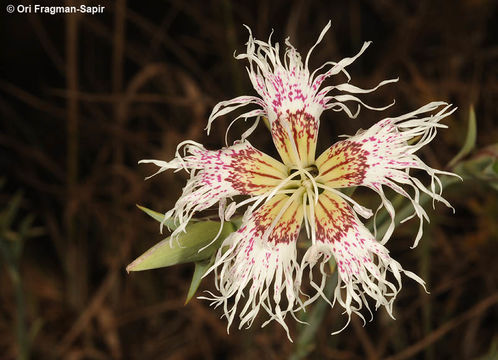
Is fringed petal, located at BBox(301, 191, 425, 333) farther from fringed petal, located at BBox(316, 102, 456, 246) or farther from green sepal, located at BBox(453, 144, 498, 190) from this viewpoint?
green sepal, located at BBox(453, 144, 498, 190)

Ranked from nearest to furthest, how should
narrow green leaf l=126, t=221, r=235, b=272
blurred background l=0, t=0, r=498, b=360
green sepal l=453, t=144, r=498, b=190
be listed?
1. narrow green leaf l=126, t=221, r=235, b=272
2. green sepal l=453, t=144, r=498, b=190
3. blurred background l=0, t=0, r=498, b=360

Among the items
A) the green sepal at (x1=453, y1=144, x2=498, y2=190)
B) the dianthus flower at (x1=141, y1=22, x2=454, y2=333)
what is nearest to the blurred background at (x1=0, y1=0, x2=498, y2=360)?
the green sepal at (x1=453, y1=144, x2=498, y2=190)

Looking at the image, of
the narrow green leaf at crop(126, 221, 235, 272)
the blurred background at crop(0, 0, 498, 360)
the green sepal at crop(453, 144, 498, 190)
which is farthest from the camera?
the blurred background at crop(0, 0, 498, 360)

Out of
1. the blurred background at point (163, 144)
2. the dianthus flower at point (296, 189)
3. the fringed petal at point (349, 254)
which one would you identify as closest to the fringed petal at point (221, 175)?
the dianthus flower at point (296, 189)

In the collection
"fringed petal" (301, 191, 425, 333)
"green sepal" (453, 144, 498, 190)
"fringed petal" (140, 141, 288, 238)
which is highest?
"fringed petal" (140, 141, 288, 238)

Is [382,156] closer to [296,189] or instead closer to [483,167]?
[296,189]

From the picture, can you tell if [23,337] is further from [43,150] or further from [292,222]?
[292,222]

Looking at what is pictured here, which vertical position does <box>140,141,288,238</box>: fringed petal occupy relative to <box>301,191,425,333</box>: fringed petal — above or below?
above
